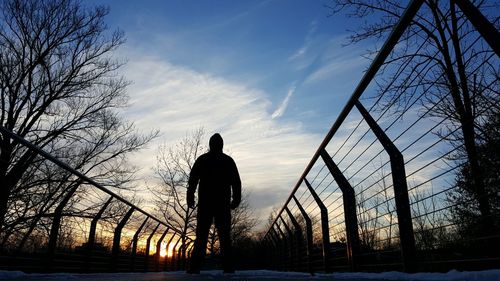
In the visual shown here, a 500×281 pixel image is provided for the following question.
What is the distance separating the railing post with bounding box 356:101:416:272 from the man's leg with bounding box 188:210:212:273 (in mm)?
2915

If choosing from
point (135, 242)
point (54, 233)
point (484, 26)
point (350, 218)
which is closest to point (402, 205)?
point (350, 218)

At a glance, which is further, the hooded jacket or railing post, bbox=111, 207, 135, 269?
railing post, bbox=111, 207, 135, 269

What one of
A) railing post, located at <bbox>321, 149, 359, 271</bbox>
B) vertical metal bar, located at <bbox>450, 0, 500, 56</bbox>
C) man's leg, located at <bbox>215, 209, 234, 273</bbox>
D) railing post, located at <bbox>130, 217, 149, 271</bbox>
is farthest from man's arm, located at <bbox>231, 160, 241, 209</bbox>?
vertical metal bar, located at <bbox>450, 0, 500, 56</bbox>

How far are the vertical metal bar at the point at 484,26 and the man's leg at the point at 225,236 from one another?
158 inches

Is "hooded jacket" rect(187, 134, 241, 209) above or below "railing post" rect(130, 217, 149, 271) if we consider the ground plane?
above

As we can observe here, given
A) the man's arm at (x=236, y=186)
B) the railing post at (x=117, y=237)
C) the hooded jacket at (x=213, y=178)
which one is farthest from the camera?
the railing post at (x=117, y=237)

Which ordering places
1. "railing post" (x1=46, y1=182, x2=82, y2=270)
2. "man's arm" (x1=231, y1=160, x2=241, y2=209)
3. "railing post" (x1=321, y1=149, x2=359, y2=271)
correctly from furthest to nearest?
"man's arm" (x1=231, y1=160, x2=241, y2=209)
"railing post" (x1=46, y1=182, x2=82, y2=270)
"railing post" (x1=321, y1=149, x2=359, y2=271)

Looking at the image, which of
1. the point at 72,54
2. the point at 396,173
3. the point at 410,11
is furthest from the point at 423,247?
the point at 72,54

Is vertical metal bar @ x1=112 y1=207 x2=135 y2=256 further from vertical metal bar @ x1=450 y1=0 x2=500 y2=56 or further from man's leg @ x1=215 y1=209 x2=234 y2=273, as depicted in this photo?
vertical metal bar @ x1=450 y1=0 x2=500 y2=56

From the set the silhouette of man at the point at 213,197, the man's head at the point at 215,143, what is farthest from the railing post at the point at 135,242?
the man's head at the point at 215,143

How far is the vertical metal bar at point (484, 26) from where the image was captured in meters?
1.69

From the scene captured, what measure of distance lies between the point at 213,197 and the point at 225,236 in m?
0.55

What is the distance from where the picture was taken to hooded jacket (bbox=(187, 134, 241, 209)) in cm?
521

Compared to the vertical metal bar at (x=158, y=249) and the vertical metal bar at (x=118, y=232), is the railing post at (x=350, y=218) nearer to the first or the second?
the vertical metal bar at (x=118, y=232)
